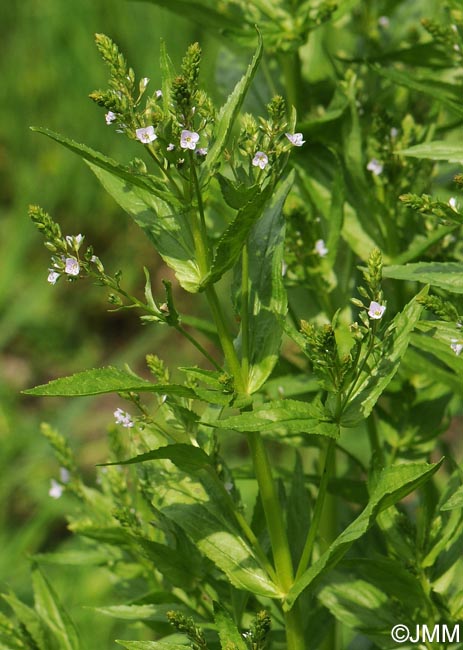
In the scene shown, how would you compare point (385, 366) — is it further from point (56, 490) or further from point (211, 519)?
point (56, 490)

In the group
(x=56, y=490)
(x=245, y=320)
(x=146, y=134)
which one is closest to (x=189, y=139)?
(x=146, y=134)

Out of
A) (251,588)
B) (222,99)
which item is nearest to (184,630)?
(251,588)

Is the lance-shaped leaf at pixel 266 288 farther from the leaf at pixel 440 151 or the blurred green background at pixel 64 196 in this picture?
the blurred green background at pixel 64 196

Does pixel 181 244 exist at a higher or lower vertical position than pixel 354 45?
higher

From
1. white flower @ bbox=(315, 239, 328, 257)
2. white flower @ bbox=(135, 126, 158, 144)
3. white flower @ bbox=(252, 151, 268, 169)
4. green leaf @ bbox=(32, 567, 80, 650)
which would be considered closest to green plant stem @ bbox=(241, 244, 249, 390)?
white flower @ bbox=(252, 151, 268, 169)

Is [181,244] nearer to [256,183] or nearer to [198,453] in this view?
[256,183]

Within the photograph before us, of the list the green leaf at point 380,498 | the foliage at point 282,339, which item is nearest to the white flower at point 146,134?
the foliage at point 282,339
